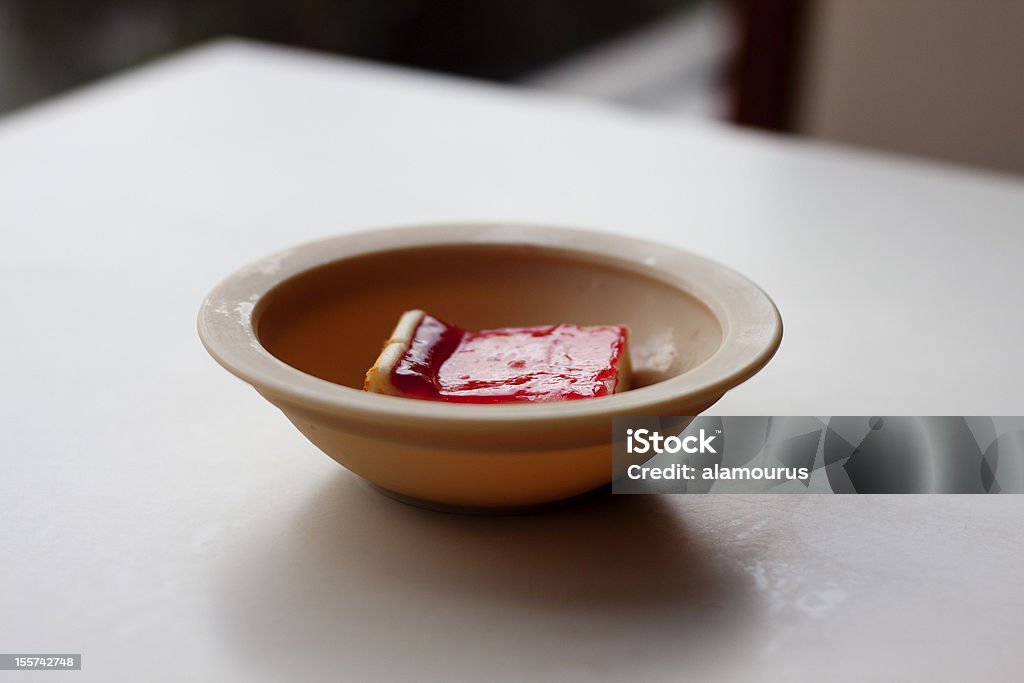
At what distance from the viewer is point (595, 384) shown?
25.6 inches

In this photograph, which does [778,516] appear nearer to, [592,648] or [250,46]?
[592,648]

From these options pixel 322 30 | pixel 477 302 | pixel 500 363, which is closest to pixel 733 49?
pixel 322 30

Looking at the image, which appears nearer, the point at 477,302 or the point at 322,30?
the point at 477,302

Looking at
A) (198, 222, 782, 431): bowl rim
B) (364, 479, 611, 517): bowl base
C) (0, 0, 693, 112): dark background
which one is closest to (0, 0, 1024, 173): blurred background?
(0, 0, 693, 112): dark background

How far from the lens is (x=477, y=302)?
2.64 feet

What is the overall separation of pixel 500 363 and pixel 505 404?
0.10 meters

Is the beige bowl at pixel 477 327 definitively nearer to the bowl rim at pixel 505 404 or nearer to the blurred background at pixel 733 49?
the bowl rim at pixel 505 404

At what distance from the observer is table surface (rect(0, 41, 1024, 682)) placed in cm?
58

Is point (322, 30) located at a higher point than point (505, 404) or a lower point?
higher

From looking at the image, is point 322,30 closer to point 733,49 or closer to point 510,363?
point 733,49

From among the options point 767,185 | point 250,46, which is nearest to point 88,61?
point 250,46

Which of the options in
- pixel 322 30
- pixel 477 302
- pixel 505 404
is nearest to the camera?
pixel 505 404

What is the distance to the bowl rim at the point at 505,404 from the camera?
0.56 meters

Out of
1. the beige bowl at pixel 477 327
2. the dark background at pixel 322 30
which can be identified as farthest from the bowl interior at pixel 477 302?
the dark background at pixel 322 30
